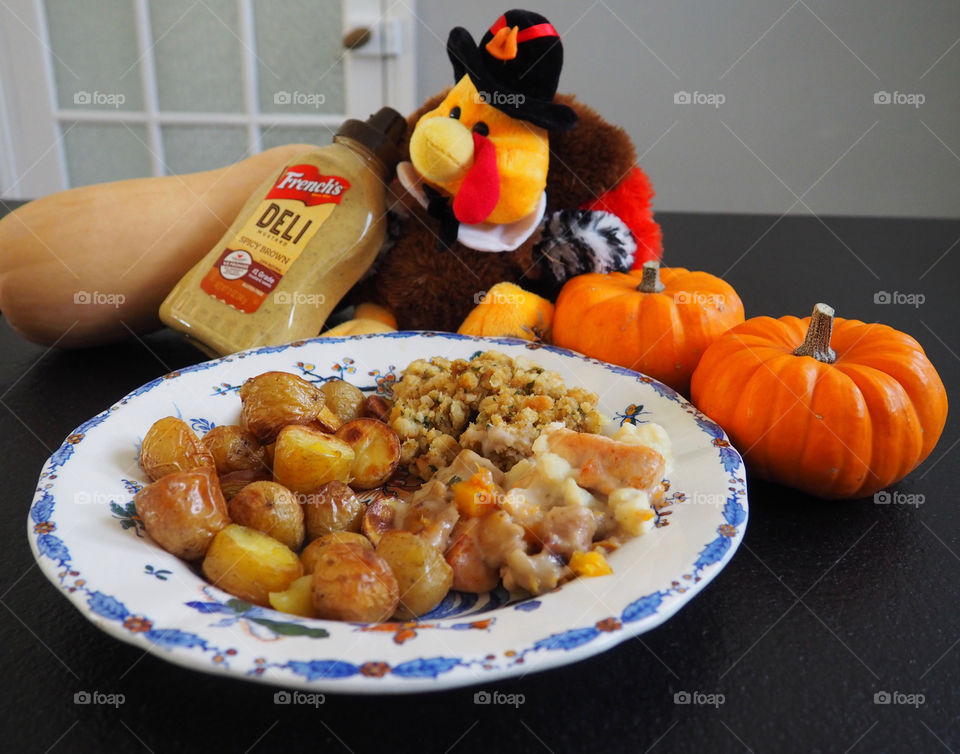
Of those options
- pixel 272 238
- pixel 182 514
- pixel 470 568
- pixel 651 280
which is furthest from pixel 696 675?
pixel 272 238

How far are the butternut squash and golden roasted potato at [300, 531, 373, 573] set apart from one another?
30.6 inches

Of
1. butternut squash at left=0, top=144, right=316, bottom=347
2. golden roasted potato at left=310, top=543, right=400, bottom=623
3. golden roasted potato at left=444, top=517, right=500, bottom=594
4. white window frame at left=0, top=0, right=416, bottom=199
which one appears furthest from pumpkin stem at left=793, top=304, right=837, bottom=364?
white window frame at left=0, top=0, right=416, bottom=199

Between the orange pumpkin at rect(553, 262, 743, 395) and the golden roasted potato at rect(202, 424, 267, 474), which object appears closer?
the golden roasted potato at rect(202, 424, 267, 474)

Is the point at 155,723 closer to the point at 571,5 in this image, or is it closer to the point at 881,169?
the point at 571,5

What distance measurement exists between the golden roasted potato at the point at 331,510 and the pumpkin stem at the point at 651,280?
1.90ft

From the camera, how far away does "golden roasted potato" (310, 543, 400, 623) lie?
2.05ft

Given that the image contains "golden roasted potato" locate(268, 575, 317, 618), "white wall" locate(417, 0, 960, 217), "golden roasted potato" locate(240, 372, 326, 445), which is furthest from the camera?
"white wall" locate(417, 0, 960, 217)

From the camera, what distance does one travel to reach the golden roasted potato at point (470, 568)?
71 centimetres

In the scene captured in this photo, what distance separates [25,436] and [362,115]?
182cm

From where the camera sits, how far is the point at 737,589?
773 millimetres

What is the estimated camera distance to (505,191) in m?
1.13

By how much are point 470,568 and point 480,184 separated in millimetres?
592

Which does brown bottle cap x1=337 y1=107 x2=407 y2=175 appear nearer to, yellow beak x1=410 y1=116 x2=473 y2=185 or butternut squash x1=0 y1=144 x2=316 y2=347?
yellow beak x1=410 y1=116 x2=473 y2=185

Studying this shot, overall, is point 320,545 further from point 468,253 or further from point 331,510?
point 468,253
